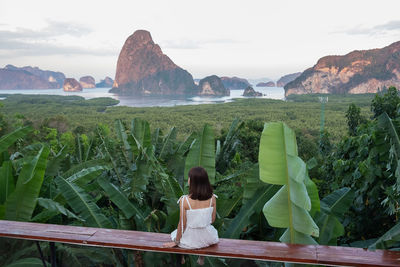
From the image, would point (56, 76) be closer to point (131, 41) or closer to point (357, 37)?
point (131, 41)

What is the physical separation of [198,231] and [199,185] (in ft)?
0.79

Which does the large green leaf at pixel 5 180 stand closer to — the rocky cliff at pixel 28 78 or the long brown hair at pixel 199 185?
the long brown hair at pixel 199 185

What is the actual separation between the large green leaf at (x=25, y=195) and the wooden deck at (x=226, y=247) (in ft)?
2.49

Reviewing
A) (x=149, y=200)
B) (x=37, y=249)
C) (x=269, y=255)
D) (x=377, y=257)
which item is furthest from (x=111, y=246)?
(x=149, y=200)

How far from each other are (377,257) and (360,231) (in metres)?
1.94

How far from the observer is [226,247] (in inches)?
54.7

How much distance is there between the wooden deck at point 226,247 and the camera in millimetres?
1256

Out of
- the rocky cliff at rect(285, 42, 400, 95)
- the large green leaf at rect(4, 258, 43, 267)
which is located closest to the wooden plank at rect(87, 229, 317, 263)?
the large green leaf at rect(4, 258, 43, 267)

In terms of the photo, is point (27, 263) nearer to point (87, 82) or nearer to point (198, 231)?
point (198, 231)

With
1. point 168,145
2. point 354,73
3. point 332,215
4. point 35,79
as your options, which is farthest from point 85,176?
point 35,79

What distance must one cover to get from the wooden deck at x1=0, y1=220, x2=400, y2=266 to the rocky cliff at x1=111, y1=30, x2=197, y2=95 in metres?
119

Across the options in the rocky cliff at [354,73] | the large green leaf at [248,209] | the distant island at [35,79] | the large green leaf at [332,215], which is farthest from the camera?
the distant island at [35,79]

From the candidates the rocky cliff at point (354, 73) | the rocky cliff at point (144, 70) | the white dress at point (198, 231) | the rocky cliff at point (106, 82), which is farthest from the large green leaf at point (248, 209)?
the rocky cliff at point (106, 82)

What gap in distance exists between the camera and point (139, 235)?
1.49 metres
